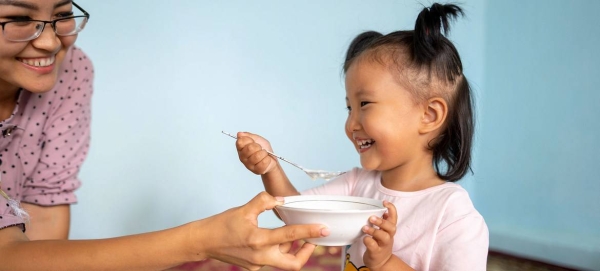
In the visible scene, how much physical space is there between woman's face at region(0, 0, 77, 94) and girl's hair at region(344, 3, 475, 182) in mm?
617

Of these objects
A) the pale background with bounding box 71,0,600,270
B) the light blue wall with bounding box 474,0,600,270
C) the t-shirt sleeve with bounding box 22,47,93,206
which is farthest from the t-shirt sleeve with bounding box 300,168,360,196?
the light blue wall with bounding box 474,0,600,270

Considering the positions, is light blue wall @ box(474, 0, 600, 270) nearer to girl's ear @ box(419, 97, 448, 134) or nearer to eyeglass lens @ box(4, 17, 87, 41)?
girl's ear @ box(419, 97, 448, 134)

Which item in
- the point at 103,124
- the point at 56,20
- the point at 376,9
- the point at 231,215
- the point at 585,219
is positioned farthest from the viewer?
the point at 376,9

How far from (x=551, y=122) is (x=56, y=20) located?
5.73 ft

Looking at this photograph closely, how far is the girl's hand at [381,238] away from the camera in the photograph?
1.02 metres

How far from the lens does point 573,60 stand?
86.5 inches

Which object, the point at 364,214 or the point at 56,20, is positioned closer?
the point at 364,214

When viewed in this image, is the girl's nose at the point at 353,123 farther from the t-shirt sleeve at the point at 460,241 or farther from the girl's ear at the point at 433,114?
the t-shirt sleeve at the point at 460,241

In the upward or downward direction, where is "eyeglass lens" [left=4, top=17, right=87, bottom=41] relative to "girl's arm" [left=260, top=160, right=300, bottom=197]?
upward

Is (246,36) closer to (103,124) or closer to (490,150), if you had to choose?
(103,124)

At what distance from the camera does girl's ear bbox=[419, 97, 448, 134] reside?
4.18 feet

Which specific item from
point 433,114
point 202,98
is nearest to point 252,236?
point 433,114

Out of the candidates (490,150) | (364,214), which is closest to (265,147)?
(364,214)

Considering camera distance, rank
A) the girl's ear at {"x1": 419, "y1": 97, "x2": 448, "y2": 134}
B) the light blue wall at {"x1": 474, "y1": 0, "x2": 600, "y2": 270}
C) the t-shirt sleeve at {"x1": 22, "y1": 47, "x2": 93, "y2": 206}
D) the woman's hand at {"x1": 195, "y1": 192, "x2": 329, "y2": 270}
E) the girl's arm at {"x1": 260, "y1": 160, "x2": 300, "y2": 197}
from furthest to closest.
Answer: the light blue wall at {"x1": 474, "y1": 0, "x2": 600, "y2": 270} < the t-shirt sleeve at {"x1": 22, "y1": 47, "x2": 93, "y2": 206} < the girl's arm at {"x1": 260, "y1": 160, "x2": 300, "y2": 197} < the girl's ear at {"x1": 419, "y1": 97, "x2": 448, "y2": 134} < the woman's hand at {"x1": 195, "y1": 192, "x2": 329, "y2": 270}
